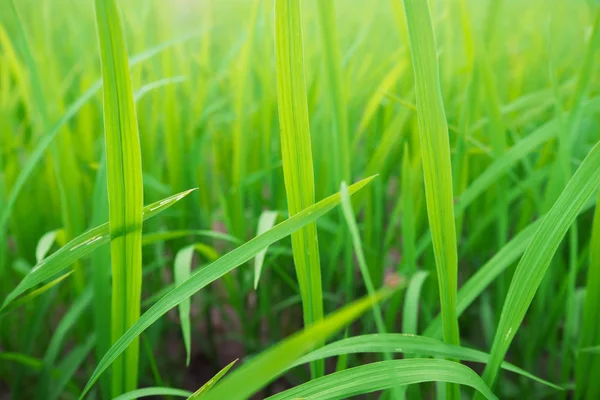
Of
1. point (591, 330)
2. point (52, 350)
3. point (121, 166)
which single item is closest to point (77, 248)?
point (121, 166)

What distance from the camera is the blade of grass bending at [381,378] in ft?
0.95

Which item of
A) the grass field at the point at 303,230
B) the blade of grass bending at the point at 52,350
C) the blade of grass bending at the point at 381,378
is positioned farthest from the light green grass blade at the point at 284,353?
the blade of grass bending at the point at 52,350

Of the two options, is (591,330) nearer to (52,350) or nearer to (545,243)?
(545,243)

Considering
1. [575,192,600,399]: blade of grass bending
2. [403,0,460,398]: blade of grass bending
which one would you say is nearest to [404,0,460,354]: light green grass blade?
[403,0,460,398]: blade of grass bending

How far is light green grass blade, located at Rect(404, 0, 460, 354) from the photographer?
27 centimetres

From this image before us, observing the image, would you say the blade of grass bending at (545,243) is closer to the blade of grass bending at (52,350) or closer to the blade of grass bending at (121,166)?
the blade of grass bending at (121,166)

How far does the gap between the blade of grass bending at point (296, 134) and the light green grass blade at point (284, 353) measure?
15 centimetres

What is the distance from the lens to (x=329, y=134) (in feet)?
1.81

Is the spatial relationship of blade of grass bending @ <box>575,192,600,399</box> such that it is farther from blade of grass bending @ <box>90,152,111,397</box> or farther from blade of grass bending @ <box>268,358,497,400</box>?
blade of grass bending @ <box>90,152,111,397</box>

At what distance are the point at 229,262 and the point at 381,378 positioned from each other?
0.11m

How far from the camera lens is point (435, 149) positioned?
0.96ft

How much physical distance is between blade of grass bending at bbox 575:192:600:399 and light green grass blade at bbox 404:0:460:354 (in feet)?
0.40

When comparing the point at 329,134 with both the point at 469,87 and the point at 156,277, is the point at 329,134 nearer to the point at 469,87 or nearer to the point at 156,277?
the point at 469,87

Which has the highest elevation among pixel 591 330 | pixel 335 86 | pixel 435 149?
pixel 335 86
